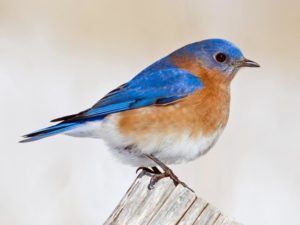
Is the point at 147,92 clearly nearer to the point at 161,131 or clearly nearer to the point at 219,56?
the point at 161,131

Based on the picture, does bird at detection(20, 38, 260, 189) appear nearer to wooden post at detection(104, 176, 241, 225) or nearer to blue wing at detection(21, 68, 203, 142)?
blue wing at detection(21, 68, 203, 142)

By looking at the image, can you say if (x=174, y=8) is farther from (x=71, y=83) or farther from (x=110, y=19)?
(x=71, y=83)

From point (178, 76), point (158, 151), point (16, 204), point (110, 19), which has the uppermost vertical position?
point (110, 19)

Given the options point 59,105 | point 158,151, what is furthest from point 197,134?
point 59,105

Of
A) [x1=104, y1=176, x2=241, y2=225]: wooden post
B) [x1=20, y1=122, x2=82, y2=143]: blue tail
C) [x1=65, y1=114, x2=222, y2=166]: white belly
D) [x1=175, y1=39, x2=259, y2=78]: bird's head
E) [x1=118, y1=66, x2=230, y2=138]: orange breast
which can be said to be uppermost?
[x1=175, y1=39, x2=259, y2=78]: bird's head

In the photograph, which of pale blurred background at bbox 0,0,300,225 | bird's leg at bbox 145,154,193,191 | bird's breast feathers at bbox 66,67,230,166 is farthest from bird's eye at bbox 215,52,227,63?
pale blurred background at bbox 0,0,300,225

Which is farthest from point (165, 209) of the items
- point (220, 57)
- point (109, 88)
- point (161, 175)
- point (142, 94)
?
point (109, 88)
